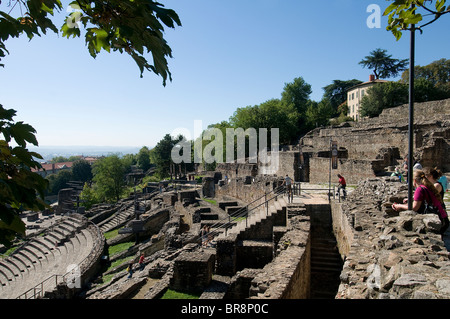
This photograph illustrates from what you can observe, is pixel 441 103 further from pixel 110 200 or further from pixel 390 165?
pixel 110 200

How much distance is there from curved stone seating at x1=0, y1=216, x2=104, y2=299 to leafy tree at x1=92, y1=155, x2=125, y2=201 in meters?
23.8

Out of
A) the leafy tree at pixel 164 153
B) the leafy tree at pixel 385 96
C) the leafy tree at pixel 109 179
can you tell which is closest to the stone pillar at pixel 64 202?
the leafy tree at pixel 109 179

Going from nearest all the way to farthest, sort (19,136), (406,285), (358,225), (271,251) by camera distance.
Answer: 1. (19,136)
2. (406,285)
3. (358,225)
4. (271,251)

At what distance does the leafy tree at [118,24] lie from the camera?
6.27ft

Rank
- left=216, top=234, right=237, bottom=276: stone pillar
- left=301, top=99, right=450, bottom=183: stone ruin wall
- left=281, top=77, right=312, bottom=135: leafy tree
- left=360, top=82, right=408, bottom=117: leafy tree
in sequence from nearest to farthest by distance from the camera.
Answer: left=216, top=234, right=237, bottom=276: stone pillar, left=301, top=99, right=450, bottom=183: stone ruin wall, left=360, top=82, right=408, bottom=117: leafy tree, left=281, top=77, right=312, bottom=135: leafy tree

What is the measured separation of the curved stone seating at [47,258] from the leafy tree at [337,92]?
5671cm

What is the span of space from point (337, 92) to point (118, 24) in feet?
231

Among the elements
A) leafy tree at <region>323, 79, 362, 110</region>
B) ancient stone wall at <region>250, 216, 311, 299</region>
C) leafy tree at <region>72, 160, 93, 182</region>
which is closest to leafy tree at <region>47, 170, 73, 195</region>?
leafy tree at <region>72, 160, 93, 182</region>

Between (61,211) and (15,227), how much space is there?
2116 inches

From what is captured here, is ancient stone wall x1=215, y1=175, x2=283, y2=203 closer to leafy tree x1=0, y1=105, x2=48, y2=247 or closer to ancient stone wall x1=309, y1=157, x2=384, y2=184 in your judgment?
ancient stone wall x1=309, y1=157, x2=384, y2=184

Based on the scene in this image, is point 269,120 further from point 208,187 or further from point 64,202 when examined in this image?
point 64,202

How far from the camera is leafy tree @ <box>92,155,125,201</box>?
54125mm

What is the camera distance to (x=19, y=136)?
6.50 ft
